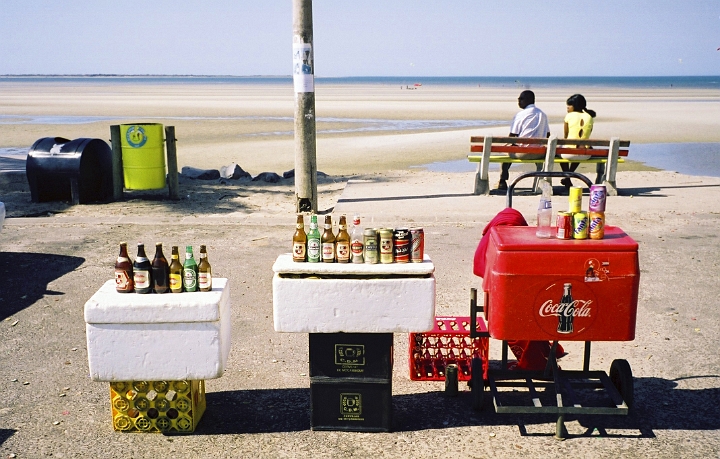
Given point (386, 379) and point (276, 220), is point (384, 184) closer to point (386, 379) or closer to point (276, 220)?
point (276, 220)

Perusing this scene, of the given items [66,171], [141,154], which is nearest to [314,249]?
[141,154]

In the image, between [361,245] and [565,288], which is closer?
[565,288]

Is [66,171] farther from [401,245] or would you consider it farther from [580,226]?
[580,226]

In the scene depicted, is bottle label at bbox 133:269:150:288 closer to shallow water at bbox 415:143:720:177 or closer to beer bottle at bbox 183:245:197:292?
beer bottle at bbox 183:245:197:292

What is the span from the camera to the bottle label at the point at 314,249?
4.48 m

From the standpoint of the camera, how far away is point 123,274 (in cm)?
454

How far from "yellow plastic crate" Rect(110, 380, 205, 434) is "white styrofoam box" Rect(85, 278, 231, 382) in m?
0.11

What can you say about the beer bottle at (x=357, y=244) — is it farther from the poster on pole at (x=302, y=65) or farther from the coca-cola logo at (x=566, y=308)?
the poster on pole at (x=302, y=65)

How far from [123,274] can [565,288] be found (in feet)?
8.55

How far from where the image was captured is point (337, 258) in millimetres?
4523

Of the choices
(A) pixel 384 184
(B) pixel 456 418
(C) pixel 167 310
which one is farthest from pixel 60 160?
(B) pixel 456 418

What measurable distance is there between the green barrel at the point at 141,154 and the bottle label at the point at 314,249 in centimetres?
837

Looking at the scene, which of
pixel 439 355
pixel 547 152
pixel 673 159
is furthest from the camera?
pixel 673 159

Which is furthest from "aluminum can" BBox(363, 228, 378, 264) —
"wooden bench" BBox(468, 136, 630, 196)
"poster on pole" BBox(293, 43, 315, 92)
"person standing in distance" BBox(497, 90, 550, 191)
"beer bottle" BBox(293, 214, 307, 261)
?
"person standing in distance" BBox(497, 90, 550, 191)
